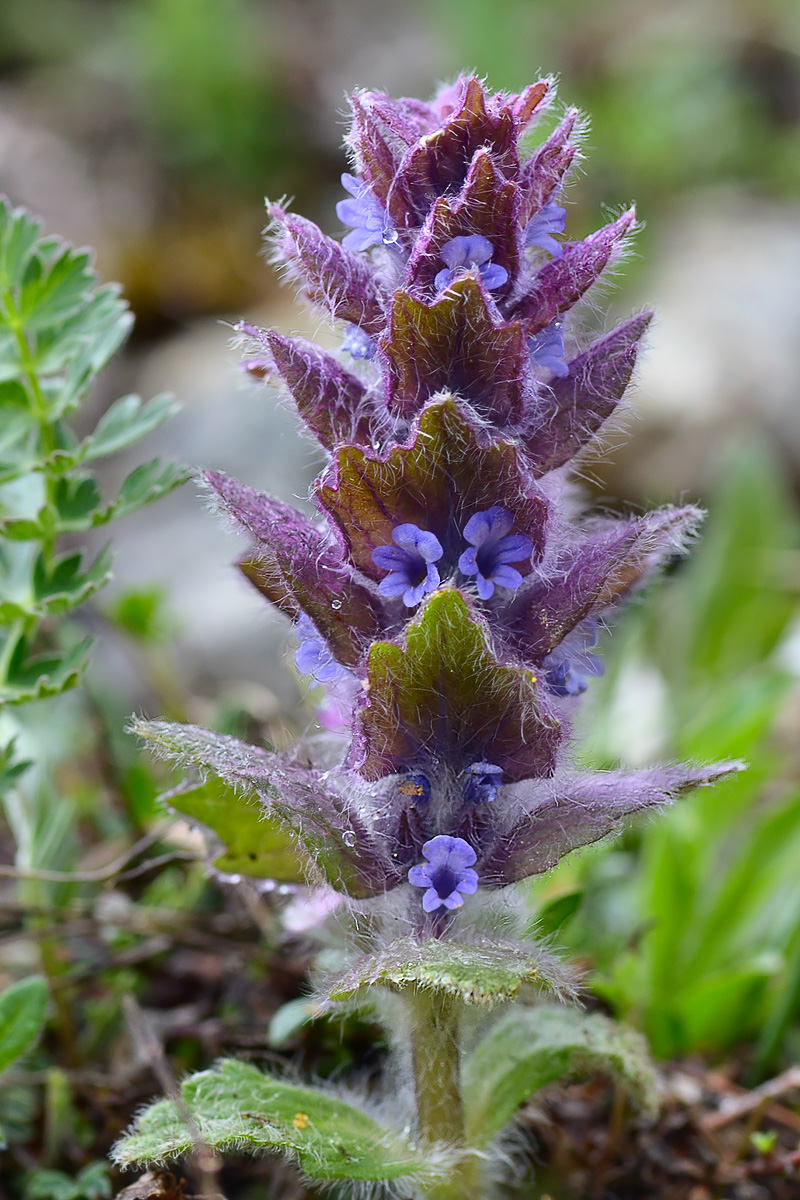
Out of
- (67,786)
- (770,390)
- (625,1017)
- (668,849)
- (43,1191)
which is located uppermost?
(770,390)

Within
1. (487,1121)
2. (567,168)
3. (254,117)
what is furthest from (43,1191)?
(254,117)

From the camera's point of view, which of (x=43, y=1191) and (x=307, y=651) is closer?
(x=307, y=651)

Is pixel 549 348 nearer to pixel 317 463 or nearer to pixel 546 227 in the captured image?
pixel 546 227

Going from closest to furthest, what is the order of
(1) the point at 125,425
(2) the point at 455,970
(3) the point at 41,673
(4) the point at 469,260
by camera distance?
(2) the point at 455,970
(4) the point at 469,260
(3) the point at 41,673
(1) the point at 125,425

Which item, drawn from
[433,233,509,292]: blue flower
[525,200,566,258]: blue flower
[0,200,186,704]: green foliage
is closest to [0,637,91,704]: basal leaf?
[0,200,186,704]: green foliage

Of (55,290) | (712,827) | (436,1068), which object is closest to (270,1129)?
(436,1068)

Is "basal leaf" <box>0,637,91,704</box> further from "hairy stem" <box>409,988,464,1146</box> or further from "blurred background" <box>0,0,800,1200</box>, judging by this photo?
"hairy stem" <box>409,988,464,1146</box>

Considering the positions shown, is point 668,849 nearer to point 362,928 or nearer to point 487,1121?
point 487,1121
